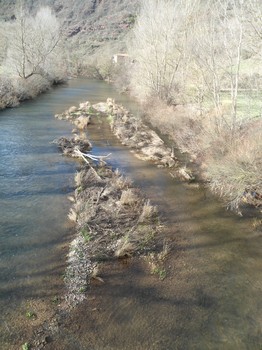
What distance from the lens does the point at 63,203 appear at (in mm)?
12109

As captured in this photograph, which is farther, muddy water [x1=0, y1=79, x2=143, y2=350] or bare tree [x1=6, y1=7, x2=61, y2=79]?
bare tree [x1=6, y1=7, x2=61, y2=79]

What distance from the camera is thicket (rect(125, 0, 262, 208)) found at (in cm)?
1310

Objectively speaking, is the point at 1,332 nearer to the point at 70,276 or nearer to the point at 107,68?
the point at 70,276

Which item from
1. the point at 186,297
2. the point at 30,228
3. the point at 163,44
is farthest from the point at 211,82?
the point at 186,297

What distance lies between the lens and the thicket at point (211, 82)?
13100 millimetres

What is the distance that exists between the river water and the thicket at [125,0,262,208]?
1.80m

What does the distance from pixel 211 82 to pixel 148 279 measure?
15.2 meters

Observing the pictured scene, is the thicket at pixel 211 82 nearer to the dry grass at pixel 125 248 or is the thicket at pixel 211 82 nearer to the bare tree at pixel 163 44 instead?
the bare tree at pixel 163 44

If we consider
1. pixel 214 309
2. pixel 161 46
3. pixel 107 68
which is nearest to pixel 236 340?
pixel 214 309

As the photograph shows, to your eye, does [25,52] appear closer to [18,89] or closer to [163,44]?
[18,89]

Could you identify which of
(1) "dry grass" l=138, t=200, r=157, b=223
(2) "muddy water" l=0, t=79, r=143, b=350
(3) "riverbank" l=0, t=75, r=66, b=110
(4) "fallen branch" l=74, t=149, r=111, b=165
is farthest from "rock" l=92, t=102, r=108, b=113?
(1) "dry grass" l=138, t=200, r=157, b=223

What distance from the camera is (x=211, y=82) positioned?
2008cm

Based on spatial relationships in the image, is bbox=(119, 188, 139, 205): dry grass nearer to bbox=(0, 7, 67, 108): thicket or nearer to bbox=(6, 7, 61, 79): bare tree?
bbox=(0, 7, 67, 108): thicket

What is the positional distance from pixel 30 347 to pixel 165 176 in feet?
34.9
